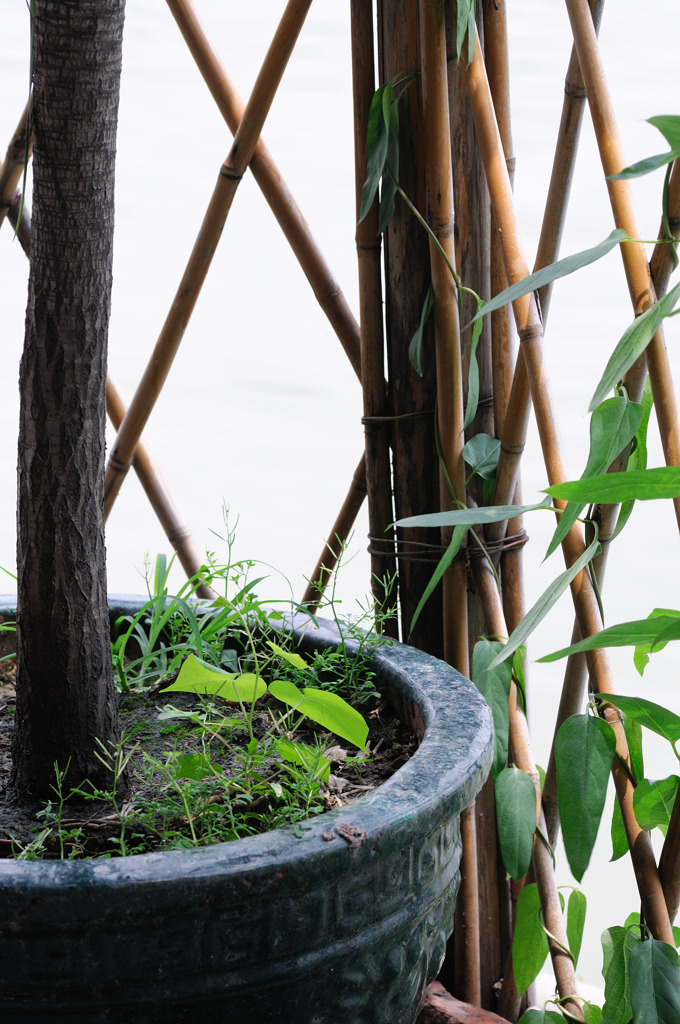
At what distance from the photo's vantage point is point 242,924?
0.46 metres

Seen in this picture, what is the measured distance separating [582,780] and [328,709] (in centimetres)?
21

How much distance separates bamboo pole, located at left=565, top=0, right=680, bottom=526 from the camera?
642mm

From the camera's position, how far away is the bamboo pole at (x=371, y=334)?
0.88 m

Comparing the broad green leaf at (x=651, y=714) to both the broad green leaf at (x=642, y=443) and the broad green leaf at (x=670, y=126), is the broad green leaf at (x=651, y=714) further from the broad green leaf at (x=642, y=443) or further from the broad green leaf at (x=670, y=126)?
the broad green leaf at (x=670, y=126)

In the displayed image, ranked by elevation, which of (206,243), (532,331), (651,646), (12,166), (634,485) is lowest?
(651,646)

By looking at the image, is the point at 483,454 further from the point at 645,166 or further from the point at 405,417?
the point at 645,166

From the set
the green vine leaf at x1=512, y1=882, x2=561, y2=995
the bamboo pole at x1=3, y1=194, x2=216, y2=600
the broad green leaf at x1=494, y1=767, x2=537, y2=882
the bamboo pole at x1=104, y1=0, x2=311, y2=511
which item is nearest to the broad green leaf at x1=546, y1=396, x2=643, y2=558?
the broad green leaf at x1=494, y1=767, x2=537, y2=882

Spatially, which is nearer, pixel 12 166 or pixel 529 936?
pixel 529 936

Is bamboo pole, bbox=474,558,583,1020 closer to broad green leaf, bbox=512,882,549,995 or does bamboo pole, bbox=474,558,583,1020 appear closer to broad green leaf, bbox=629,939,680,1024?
broad green leaf, bbox=512,882,549,995

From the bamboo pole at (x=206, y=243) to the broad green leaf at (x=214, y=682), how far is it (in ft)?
1.81

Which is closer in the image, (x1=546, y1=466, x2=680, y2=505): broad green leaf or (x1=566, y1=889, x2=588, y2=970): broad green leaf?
(x1=546, y1=466, x2=680, y2=505): broad green leaf

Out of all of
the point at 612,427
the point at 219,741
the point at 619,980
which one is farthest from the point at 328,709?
the point at 619,980

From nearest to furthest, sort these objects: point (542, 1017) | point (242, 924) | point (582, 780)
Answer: point (242, 924) < point (582, 780) < point (542, 1017)

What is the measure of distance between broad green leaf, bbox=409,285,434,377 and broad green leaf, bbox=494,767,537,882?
1.20 ft
